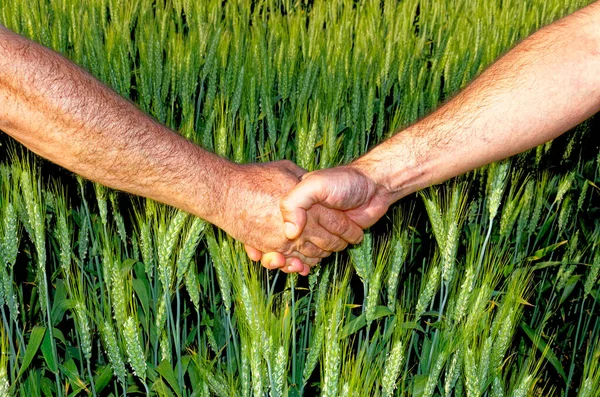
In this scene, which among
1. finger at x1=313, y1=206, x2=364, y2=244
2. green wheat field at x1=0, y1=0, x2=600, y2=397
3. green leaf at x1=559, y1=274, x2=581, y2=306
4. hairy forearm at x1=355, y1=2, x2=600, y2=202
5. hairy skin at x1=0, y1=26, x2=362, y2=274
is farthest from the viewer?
green leaf at x1=559, y1=274, x2=581, y2=306

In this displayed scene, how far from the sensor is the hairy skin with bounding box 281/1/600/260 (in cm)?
157

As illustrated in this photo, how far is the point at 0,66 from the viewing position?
1.37 meters

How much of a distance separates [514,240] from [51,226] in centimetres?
103

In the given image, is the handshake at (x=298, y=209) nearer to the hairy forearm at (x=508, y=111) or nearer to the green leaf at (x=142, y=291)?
the hairy forearm at (x=508, y=111)

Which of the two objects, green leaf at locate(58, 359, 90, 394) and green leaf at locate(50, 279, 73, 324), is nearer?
green leaf at locate(58, 359, 90, 394)

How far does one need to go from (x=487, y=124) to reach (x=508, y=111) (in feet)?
0.15

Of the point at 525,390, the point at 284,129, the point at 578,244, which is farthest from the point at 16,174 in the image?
the point at 578,244

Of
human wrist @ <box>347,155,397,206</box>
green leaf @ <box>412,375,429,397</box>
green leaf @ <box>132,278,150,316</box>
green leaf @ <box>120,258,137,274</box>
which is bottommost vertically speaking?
green leaf @ <box>412,375,429,397</box>

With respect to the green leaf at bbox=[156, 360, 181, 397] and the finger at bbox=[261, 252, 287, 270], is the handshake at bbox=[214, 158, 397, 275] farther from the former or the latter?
the green leaf at bbox=[156, 360, 181, 397]

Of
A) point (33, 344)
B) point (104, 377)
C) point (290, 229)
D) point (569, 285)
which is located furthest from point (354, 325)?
point (569, 285)

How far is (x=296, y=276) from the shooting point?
1.57 m

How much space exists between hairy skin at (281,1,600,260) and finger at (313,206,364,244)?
23 millimetres

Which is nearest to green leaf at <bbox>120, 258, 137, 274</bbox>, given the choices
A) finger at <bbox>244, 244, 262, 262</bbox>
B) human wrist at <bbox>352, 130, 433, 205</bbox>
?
finger at <bbox>244, 244, 262, 262</bbox>

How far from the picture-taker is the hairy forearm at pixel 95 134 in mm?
1406
